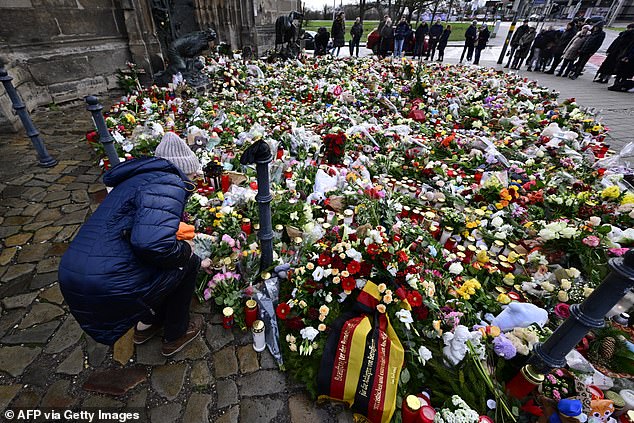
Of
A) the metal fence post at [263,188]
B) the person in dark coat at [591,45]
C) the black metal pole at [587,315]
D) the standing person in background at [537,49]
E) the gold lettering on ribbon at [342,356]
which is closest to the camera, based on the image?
the black metal pole at [587,315]

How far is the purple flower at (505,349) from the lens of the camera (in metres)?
2.00

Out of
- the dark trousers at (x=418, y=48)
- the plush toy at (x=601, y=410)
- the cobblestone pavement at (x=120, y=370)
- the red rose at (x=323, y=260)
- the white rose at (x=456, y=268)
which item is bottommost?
the cobblestone pavement at (x=120, y=370)

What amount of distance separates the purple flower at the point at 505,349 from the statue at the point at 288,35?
12.0 m

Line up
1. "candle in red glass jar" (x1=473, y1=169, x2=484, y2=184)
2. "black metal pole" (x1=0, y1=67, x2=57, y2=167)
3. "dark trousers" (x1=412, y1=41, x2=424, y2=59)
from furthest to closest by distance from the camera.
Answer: "dark trousers" (x1=412, y1=41, x2=424, y2=59) < "candle in red glass jar" (x1=473, y1=169, x2=484, y2=184) < "black metal pole" (x1=0, y1=67, x2=57, y2=167)

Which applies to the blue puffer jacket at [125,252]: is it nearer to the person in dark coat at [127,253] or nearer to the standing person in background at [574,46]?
the person in dark coat at [127,253]

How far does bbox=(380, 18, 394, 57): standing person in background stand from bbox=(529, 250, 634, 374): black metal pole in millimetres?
15984

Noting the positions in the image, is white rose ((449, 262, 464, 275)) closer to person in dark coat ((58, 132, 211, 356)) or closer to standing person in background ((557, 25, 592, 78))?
person in dark coat ((58, 132, 211, 356))

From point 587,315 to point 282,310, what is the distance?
185cm

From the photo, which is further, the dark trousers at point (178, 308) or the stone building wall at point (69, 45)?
the stone building wall at point (69, 45)

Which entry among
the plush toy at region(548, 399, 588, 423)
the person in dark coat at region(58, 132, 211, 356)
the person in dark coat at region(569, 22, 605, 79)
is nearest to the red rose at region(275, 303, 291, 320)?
the person in dark coat at region(58, 132, 211, 356)

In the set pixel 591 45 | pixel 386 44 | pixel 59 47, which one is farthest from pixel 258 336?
pixel 386 44

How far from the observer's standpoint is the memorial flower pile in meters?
2.21

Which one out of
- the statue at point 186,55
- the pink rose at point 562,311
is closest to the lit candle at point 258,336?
the pink rose at point 562,311

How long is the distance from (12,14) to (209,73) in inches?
148
